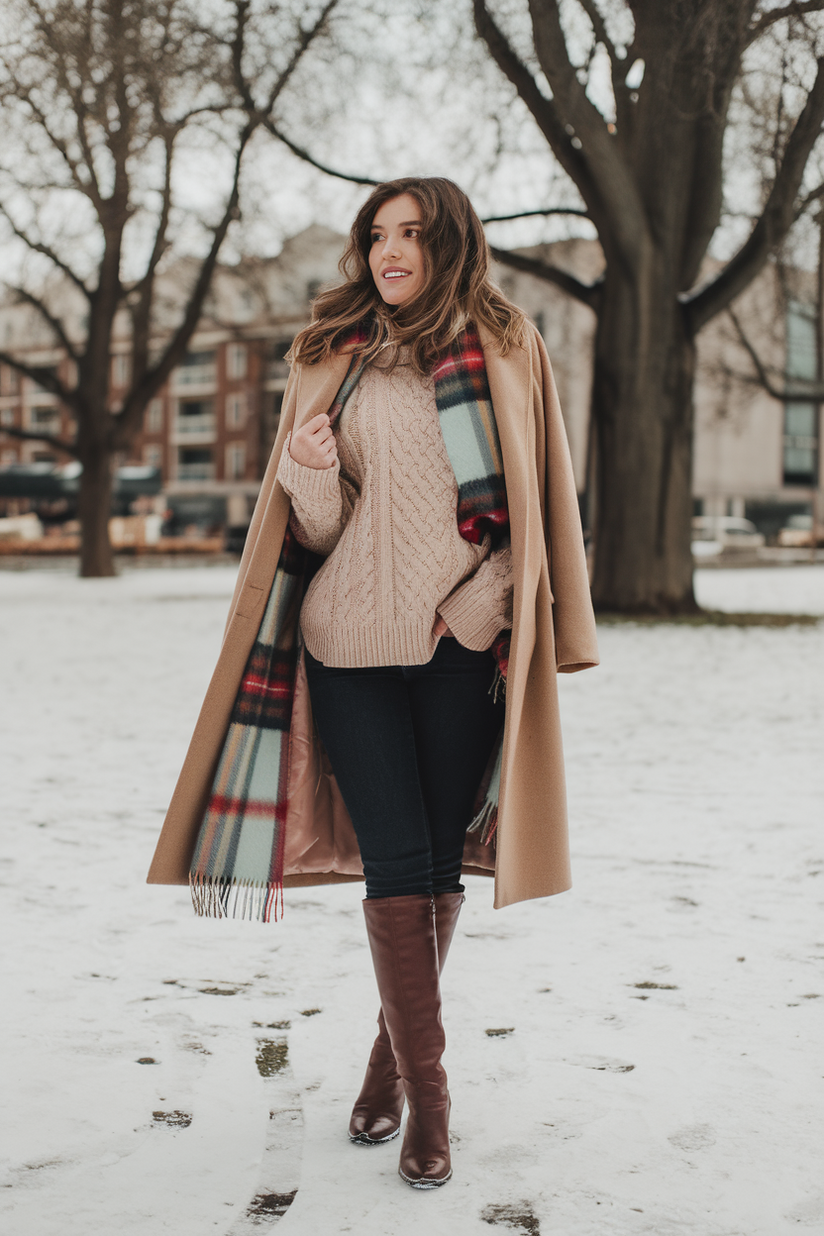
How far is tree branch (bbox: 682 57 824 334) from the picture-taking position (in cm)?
1181

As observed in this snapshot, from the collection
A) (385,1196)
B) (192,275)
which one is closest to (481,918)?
(385,1196)

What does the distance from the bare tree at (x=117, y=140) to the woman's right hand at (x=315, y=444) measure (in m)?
11.3

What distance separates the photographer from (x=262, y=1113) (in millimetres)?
2578

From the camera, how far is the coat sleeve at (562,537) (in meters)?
2.50

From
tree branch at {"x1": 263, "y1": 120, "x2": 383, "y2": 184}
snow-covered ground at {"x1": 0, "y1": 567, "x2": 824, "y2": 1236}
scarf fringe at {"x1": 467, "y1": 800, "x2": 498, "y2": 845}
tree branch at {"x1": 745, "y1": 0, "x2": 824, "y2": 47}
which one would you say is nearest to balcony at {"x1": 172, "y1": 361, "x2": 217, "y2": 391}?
tree branch at {"x1": 263, "y1": 120, "x2": 383, "y2": 184}

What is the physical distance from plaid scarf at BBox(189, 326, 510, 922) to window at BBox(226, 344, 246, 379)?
6741cm

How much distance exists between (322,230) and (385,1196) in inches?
675

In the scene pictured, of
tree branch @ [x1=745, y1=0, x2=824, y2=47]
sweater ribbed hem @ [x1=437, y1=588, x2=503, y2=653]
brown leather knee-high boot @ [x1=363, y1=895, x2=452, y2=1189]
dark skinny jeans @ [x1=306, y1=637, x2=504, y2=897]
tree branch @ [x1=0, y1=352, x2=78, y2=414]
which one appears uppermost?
tree branch @ [x1=745, y1=0, x2=824, y2=47]

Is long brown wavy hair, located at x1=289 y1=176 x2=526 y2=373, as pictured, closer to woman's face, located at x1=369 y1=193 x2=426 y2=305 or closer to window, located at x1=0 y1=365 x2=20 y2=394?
woman's face, located at x1=369 y1=193 x2=426 y2=305

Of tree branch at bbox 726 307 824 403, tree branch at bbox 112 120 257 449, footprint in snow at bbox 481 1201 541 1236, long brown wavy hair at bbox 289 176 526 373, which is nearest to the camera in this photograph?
footprint in snow at bbox 481 1201 541 1236

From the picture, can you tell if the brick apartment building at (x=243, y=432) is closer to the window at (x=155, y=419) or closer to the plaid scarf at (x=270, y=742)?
the window at (x=155, y=419)

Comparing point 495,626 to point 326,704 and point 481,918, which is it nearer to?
point 326,704

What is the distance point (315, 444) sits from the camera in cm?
235

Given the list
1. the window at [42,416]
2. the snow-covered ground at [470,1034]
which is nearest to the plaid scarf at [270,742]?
the snow-covered ground at [470,1034]
